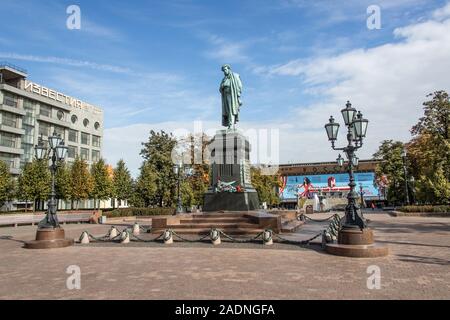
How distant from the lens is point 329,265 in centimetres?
957

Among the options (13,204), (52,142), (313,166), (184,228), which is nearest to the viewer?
(52,142)

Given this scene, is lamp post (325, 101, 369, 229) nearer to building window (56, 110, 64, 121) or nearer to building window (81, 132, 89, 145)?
building window (56, 110, 64, 121)

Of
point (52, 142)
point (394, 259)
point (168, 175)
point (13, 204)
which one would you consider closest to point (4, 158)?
point (13, 204)

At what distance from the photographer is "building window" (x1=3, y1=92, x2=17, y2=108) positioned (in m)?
58.4

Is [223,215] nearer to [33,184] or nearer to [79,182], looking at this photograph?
[33,184]

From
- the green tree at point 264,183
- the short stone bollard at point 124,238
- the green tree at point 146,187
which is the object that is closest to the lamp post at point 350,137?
the short stone bollard at point 124,238

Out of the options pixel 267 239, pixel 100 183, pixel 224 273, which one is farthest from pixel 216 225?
pixel 100 183

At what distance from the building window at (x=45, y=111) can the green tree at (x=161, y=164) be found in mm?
32793

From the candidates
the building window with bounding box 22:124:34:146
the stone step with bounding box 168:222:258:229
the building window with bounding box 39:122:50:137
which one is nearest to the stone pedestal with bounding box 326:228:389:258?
the stone step with bounding box 168:222:258:229

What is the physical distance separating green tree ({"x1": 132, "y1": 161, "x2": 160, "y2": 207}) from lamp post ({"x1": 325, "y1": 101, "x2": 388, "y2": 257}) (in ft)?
109

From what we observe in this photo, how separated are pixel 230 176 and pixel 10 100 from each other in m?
55.5

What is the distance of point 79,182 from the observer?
54.5 metres
